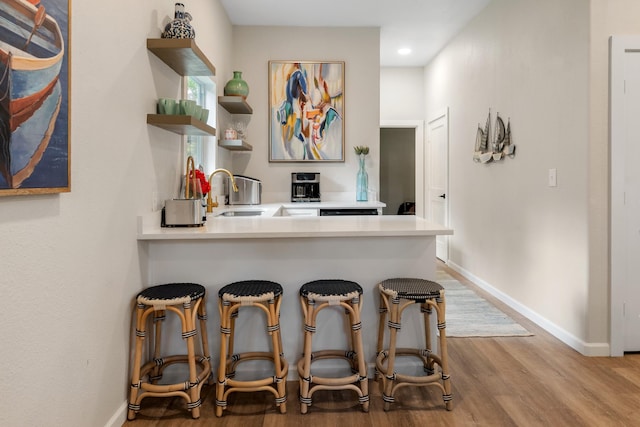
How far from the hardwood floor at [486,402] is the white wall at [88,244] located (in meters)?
0.48

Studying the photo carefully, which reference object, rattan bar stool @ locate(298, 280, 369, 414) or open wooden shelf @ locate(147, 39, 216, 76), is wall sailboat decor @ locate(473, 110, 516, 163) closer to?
rattan bar stool @ locate(298, 280, 369, 414)

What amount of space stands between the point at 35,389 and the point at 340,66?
4121 millimetres

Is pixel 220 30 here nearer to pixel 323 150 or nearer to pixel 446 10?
pixel 323 150

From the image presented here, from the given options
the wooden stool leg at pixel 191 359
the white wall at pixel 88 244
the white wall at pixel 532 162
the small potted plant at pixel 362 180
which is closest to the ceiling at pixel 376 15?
the white wall at pixel 532 162

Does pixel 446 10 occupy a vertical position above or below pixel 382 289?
above

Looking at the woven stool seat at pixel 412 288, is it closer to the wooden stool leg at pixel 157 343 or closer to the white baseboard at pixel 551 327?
the wooden stool leg at pixel 157 343

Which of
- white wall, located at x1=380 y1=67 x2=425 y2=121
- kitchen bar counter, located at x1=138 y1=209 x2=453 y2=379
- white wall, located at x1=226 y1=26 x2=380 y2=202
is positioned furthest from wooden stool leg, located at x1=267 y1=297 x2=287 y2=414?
white wall, located at x1=380 y1=67 x2=425 y2=121

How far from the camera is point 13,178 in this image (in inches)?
48.1

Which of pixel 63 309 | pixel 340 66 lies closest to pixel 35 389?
pixel 63 309

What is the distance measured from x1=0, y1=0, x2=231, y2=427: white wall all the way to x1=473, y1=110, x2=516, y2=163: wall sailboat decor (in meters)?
2.84

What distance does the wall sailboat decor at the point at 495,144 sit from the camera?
3820mm

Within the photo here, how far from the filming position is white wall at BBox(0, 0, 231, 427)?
1294mm

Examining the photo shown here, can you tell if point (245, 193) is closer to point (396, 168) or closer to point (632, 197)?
point (632, 197)

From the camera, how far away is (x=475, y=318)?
3.54 metres
